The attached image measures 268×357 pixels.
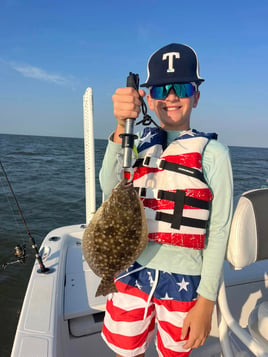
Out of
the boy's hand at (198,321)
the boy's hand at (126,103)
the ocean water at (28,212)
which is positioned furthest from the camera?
the ocean water at (28,212)

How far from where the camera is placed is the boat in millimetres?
2027

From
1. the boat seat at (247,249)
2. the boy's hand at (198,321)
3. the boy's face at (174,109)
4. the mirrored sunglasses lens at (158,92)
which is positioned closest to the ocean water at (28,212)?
the boat seat at (247,249)

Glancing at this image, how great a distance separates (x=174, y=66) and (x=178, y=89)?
173 mm

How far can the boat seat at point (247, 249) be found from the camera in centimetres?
198

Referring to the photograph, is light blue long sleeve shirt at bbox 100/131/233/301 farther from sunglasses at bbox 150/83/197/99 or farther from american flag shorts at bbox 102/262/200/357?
sunglasses at bbox 150/83/197/99

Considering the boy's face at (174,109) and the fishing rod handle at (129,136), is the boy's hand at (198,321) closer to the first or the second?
the fishing rod handle at (129,136)

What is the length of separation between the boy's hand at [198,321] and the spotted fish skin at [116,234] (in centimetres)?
60

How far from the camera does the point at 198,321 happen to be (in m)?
1.79

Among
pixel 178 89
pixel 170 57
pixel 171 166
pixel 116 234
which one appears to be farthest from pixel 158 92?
pixel 116 234

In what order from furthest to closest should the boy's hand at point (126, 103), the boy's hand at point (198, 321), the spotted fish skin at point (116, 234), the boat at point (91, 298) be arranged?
the boat at point (91, 298), the boy's hand at point (198, 321), the spotted fish skin at point (116, 234), the boy's hand at point (126, 103)

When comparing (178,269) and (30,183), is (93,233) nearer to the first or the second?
(178,269)

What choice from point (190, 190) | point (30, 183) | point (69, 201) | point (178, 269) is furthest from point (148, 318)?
point (30, 183)

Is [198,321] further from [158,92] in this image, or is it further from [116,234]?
[158,92]

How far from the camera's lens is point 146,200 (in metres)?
2.04
